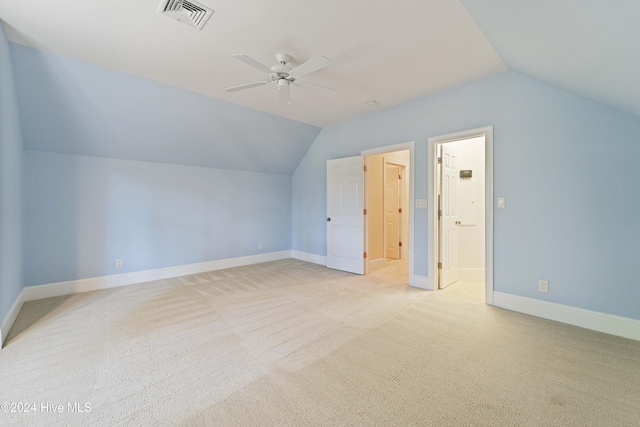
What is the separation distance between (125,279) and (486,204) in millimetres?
5444

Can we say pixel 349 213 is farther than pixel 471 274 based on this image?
Yes

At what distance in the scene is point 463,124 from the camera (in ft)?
11.1

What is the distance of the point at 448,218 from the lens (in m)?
3.93

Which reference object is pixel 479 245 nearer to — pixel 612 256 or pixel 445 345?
pixel 612 256

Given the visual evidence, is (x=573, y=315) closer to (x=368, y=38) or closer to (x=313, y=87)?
(x=368, y=38)

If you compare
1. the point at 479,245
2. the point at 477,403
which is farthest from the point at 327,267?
the point at 477,403

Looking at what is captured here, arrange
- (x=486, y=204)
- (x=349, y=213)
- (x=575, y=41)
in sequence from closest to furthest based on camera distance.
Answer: (x=575, y=41) → (x=486, y=204) → (x=349, y=213)

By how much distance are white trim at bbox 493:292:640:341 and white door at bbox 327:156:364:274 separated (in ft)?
7.21

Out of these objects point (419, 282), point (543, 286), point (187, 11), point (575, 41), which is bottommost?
point (419, 282)

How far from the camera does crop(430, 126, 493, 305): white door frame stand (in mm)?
3172

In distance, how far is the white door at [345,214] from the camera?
15.3 ft

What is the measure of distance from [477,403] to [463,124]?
311 cm

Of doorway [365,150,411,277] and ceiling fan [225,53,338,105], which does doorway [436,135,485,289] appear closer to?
doorway [365,150,411,277]

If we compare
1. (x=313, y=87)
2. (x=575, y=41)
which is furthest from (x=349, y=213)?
(x=575, y=41)
